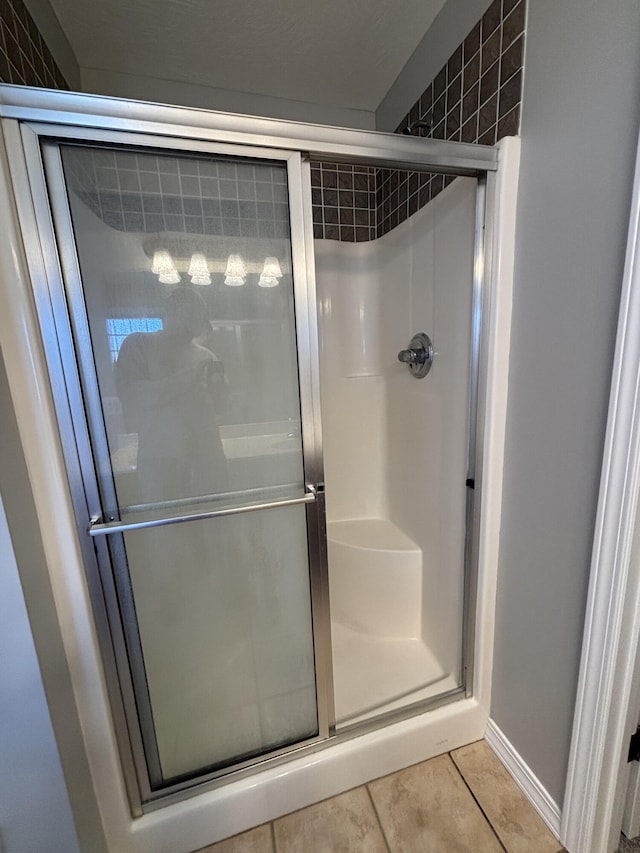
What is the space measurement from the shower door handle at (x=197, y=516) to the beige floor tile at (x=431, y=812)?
3.26 feet

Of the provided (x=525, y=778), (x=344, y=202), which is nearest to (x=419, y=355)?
(x=344, y=202)

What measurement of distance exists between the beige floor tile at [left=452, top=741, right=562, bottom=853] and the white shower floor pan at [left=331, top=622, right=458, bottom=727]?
20cm

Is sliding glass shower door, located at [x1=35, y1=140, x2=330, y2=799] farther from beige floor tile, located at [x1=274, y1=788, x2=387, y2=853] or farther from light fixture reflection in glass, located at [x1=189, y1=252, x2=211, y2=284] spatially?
beige floor tile, located at [x1=274, y1=788, x2=387, y2=853]

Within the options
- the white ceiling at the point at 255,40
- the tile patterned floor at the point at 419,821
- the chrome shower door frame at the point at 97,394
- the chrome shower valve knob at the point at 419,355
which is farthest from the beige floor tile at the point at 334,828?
the white ceiling at the point at 255,40

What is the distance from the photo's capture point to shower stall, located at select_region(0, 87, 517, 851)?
845 mm

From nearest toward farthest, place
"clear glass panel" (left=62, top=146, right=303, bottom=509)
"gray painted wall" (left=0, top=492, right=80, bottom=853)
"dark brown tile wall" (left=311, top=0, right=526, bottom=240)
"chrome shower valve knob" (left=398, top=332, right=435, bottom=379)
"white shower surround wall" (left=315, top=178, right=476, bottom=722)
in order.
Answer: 1. "gray painted wall" (left=0, top=492, right=80, bottom=853)
2. "clear glass panel" (left=62, top=146, right=303, bottom=509)
3. "dark brown tile wall" (left=311, top=0, right=526, bottom=240)
4. "white shower surround wall" (left=315, top=178, right=476, bottom=722)
5. "chrome shower valve knob" (left=398, top=332, right=435, bottom=379)

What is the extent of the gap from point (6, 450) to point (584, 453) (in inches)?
50.0

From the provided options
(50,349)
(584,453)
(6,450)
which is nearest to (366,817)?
(584,453)

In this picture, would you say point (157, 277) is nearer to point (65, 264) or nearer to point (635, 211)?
point (65, 264)

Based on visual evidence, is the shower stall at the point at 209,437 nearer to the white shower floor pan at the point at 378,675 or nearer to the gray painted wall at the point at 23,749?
the white shower floor pan at the point at 378,675

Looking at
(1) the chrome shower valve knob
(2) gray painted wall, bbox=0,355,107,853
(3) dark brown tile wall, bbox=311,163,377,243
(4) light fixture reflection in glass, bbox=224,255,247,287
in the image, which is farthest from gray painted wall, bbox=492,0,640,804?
(2) gray painted wall, bbox=0,355,107,853

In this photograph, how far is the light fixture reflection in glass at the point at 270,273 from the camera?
0.99 m

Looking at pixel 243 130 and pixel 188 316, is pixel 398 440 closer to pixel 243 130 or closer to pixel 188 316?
pixel 188 316

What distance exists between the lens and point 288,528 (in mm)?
1120
